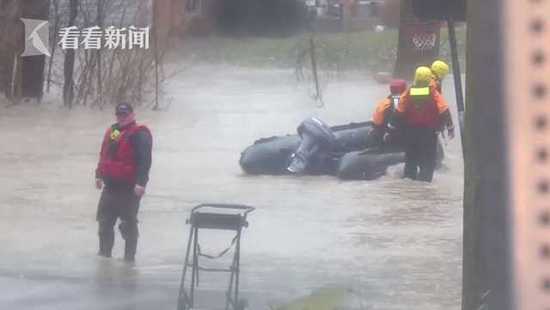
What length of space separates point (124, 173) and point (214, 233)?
5.05ft

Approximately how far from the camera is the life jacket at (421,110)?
543 inches

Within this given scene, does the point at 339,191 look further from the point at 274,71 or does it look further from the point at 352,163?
the point at 274,71

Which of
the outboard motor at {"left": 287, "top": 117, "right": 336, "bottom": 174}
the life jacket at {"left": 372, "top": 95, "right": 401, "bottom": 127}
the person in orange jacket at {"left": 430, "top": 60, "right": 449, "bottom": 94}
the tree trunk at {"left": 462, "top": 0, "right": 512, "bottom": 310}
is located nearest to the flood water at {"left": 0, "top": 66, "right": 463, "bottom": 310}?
the outboard motor at {"left": 287, "top": 117, "right": 336, "bottom": 174}

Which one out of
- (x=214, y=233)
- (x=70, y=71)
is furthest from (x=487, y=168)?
(x=70, y=71)

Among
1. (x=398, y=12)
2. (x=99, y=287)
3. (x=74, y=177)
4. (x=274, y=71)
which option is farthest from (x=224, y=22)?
(x=99, y=287)

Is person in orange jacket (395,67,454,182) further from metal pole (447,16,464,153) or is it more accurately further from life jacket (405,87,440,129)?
metal pole (447,16,464,153)

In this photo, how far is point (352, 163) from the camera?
14336mm

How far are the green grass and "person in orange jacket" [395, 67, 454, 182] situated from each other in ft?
14.2

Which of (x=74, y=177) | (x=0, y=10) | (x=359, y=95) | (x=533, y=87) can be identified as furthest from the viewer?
(x=359, y=95)

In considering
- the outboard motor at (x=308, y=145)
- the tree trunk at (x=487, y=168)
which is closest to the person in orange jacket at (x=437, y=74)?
the outboard motor at (x=308, y=145)

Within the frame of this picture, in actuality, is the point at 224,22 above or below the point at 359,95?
above

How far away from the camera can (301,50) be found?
22.9 metres

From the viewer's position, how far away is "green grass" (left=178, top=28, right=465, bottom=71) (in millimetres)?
19875

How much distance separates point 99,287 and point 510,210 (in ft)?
22.0
